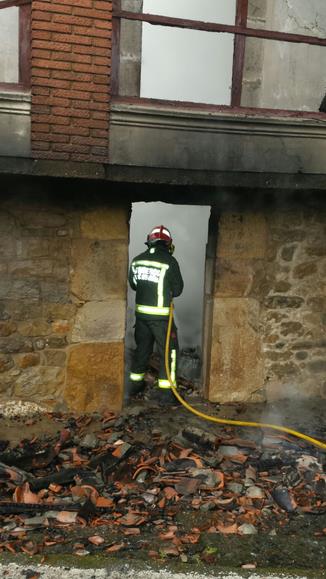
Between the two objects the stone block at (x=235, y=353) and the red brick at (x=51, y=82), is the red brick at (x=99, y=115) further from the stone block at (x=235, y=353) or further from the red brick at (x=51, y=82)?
the stone block at (x=235, y=353)

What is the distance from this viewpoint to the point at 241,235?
6316 mm

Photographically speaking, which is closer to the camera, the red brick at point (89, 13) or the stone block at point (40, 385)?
the red brick at point (89, 13)

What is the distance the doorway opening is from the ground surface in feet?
9.21

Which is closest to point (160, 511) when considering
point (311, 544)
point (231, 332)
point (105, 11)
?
point (311, 544)

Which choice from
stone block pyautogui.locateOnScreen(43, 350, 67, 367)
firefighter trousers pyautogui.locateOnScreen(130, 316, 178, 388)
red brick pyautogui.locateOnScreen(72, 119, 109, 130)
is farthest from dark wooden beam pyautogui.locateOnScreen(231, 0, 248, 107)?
stone block pyautogui.locateOnScreen(43, 350, 67, 367)

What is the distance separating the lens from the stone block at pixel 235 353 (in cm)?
647

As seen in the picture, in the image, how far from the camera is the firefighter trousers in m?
6.75

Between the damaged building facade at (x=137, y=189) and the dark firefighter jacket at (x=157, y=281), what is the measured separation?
1.49 feet

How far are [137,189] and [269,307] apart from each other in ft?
6.88

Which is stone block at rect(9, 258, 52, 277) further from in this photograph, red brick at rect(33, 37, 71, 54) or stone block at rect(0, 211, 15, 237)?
red brick at rect(33, 37, 71, 54)

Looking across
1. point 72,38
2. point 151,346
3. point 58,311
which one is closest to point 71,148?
point 72,38

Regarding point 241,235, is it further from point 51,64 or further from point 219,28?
point 51,64

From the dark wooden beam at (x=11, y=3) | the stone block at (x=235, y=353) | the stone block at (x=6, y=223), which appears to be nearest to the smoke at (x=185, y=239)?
the stone block at (x=235, y=353)

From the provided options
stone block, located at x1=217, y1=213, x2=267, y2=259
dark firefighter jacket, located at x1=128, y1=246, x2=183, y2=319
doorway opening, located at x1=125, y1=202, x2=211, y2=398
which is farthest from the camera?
doorway opening, located at x1=125, y1=202, x2=211, y2=398
